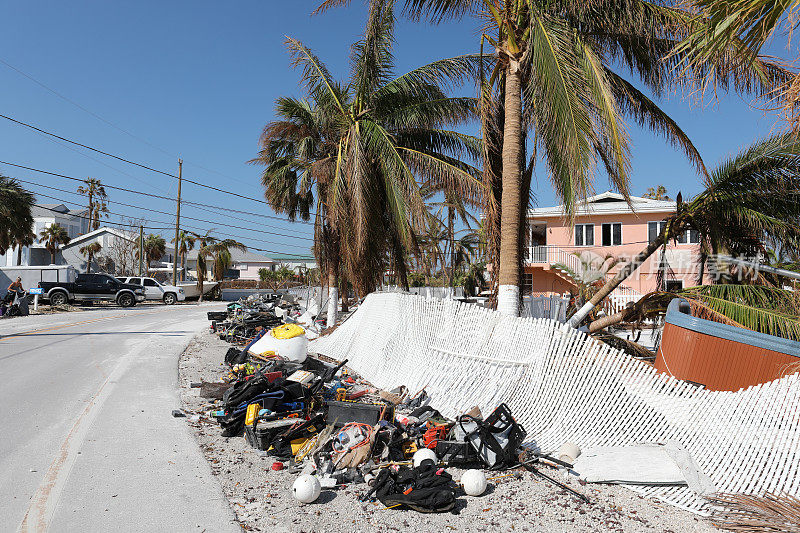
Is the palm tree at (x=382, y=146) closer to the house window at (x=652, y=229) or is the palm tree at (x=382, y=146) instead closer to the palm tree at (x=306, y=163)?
the palm tree at (x=306, y=163)

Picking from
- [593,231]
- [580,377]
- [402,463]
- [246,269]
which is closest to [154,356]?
[402,463]

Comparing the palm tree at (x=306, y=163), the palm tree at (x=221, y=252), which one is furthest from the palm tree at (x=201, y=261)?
the palm tree at (x=306, y=163)

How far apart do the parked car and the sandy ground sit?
35.9m

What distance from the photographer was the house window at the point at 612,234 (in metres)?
28.6

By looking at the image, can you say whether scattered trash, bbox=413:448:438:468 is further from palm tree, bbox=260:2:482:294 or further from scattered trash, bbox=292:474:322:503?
palm tree, bbox=260:2:482:294

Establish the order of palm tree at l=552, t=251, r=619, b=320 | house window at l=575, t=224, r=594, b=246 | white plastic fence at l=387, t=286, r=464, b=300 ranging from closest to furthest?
white plastic fence at l=387, t=286, r=464, b=300
palm tree at l=552, t=251, r=619, b=320
house window at l=575, t=224, r=594, b=246

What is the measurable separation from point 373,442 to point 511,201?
4.44 metres

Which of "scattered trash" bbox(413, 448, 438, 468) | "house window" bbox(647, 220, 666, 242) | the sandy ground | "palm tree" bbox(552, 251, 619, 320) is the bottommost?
the sandy ground

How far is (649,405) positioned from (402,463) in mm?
2527

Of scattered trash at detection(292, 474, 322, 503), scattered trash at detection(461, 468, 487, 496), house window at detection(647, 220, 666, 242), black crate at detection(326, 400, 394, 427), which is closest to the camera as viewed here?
scattered trash at detection(292, 474, 322, 503)

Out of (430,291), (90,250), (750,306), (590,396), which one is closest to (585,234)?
(430,291)

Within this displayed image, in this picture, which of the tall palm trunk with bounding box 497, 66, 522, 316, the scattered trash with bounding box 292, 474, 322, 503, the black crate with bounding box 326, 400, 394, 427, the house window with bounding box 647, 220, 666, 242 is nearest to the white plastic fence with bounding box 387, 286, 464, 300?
the tall palm trunk with bounding box 497, 66, 522, 316

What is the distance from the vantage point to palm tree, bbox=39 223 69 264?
164ft

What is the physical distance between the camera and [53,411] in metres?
6.89
